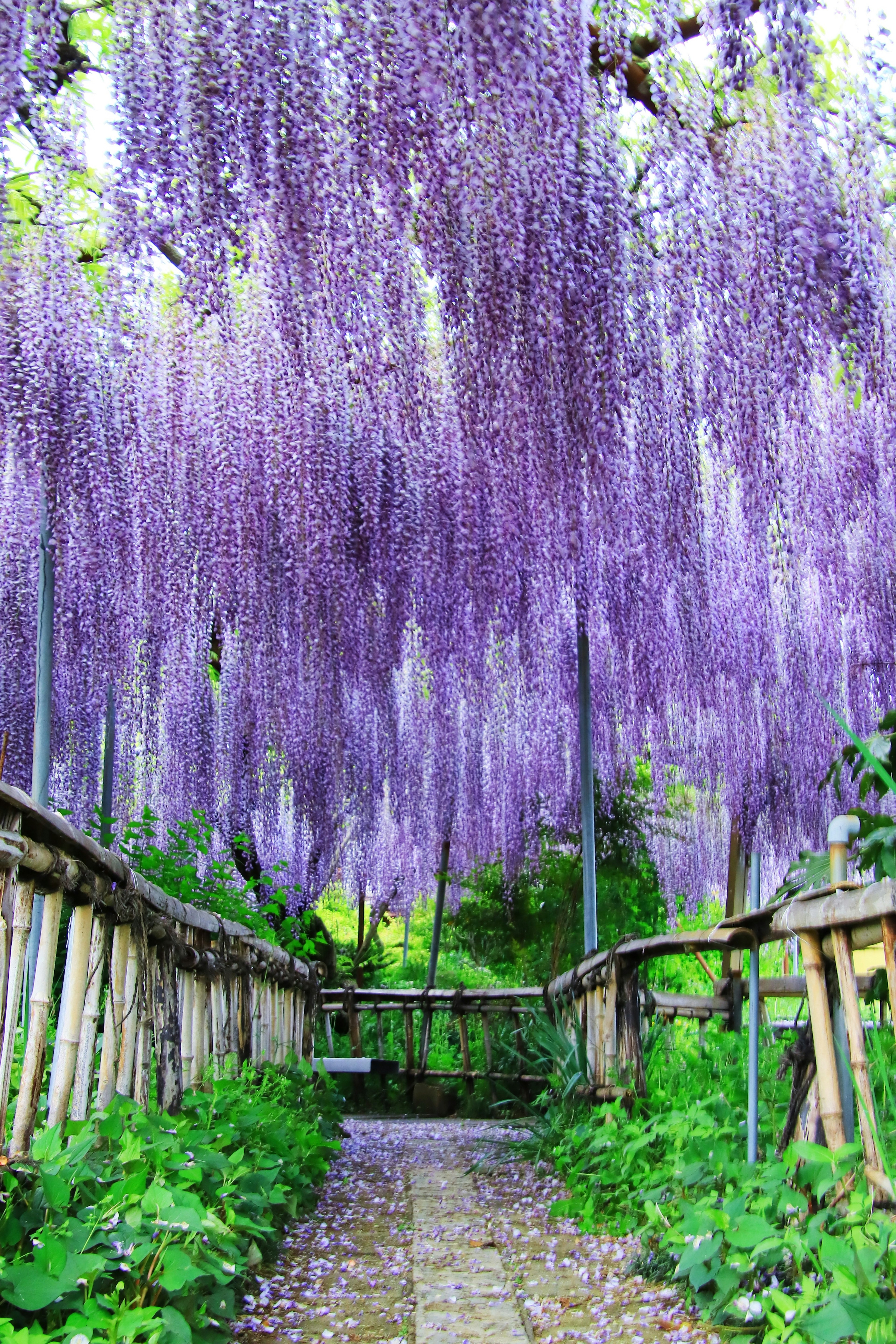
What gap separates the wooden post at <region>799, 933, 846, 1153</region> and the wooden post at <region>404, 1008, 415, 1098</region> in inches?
263

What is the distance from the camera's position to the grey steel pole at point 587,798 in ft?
17.8

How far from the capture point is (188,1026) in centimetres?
312

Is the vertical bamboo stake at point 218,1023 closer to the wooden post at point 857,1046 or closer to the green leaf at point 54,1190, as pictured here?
the green leaf at point 54,1190

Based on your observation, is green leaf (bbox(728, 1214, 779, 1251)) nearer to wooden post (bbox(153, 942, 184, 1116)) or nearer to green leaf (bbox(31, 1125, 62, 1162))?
green leaf (bbox(31, 1125, 62, 1162))

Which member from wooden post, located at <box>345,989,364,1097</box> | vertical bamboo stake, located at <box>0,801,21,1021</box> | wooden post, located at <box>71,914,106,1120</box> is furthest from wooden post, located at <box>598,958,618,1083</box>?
wooden post, located at <box>345,989,364,1097</box>

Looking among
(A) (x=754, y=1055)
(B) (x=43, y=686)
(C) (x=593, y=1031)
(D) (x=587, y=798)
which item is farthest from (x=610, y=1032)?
(B) (x=43, y=686)

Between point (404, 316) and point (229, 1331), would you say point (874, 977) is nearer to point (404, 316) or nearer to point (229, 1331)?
point (229, 1331)

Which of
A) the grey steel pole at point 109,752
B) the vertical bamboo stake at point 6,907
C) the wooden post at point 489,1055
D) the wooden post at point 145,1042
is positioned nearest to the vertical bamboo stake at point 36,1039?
the vertical bamboo stake at point 6,907

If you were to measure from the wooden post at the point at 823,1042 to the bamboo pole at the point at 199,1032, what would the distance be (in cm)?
181

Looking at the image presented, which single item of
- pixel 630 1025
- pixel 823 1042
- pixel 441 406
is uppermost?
pixel 441 406

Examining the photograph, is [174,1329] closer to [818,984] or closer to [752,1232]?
[752,1232]

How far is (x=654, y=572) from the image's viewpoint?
20.3 ft

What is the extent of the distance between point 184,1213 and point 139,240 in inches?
154

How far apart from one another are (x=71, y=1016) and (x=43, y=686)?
9.48 ft
